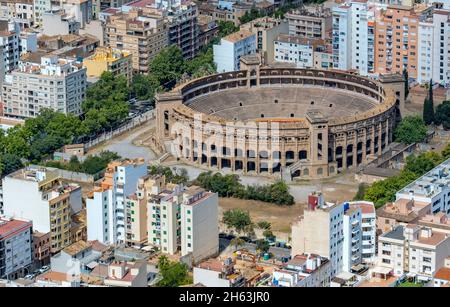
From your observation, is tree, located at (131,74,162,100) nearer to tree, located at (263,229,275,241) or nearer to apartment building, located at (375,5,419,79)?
apartment building, located at (375,5,419,79)

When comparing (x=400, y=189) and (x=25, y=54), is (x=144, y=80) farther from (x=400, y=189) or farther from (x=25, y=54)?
(x=400, y=189)

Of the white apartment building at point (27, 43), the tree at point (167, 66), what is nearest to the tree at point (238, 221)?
the tree at point (167, 66)

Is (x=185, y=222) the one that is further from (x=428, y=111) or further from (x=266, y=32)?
(x=266, y=32)

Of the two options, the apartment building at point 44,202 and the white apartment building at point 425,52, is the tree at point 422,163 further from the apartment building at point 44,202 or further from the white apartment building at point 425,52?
the apartment building at point 44,202

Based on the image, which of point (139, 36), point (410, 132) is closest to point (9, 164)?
point (139, 36)

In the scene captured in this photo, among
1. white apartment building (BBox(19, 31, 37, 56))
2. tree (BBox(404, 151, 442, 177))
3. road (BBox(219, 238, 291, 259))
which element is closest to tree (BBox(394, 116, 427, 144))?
tree (BBox(404, 151, 442, 177))
